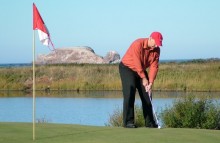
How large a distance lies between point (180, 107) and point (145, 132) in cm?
725

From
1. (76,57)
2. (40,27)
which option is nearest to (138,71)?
(40,27)

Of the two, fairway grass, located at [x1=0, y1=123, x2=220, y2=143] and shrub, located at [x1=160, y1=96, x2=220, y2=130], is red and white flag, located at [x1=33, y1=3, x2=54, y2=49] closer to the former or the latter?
fairway grass, located at [x1=0, y1=123, x2=220, y2=143]

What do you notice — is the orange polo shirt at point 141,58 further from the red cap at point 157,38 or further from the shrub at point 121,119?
the shrub at point 121,119

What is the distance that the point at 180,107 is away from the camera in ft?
55.6

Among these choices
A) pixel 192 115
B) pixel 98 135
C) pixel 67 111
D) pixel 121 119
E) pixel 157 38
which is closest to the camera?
pixel 98 135

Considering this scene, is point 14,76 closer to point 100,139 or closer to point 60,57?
point 100,139

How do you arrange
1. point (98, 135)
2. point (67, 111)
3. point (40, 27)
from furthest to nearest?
1. point (67, 111)
2. point (98, 135)
3. point (40, 27)

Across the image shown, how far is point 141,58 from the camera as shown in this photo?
10727mm

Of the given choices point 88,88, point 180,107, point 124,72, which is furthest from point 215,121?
point 88,88

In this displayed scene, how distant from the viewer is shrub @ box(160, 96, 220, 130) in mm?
16297

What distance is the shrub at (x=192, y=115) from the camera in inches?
642

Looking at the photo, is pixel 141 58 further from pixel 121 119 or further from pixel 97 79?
pixel 97 79

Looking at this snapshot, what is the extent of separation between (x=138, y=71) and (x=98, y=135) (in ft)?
5.34

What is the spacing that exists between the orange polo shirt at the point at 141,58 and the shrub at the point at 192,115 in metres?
5.76
